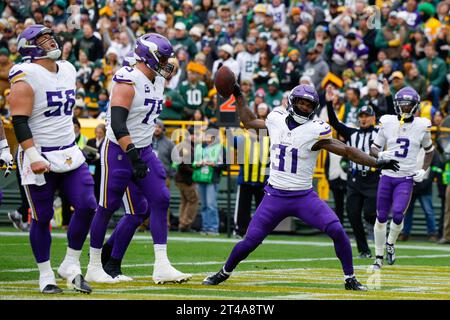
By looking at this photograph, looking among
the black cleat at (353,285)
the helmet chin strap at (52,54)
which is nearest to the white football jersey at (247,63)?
the black cleat at (353,285)

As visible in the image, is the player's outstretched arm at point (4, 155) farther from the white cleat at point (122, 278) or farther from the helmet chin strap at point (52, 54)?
the white cleat at point (122, 278)

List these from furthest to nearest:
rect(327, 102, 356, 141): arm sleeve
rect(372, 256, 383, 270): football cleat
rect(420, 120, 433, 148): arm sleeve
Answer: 1. rect(327, 102, 356, 141): arm sleeve
2. rect(420, 120, 433, 148): arm sleeve
3. rect(372, 256, 383, 270): football cleat

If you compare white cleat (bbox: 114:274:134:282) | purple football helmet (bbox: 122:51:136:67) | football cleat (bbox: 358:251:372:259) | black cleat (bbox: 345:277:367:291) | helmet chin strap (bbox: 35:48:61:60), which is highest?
helmet chin strap (bbox: 35:48:61:60)

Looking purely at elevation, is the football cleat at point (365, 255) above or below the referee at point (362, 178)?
below

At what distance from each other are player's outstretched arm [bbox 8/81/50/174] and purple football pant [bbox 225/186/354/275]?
1875 millimetres

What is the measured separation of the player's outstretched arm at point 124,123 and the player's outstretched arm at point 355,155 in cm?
152

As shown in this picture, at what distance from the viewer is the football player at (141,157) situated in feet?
31.6

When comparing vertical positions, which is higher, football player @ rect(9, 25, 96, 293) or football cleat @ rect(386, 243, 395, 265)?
football player @ rect(9, 25, 96, 293)

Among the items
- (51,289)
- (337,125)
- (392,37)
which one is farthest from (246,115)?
(392,37)

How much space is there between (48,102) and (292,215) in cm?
226

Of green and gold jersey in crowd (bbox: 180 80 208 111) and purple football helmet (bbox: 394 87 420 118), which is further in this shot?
green and gold jersey in crowd (bbox: 180 80 208 111)

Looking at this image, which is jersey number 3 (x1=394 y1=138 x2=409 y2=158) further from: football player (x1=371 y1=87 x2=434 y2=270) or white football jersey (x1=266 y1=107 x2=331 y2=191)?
white football jersey (x1=266 y1=107 x2=331 y2=191)

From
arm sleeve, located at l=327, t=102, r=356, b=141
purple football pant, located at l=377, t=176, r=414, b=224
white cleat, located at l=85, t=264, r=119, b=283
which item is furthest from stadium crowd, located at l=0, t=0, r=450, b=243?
white cleat, located at l=85, t=264, r=119, b=283

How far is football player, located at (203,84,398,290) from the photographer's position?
9.34 meters
